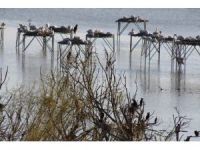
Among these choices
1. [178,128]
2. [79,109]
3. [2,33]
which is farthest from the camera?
[2,33]

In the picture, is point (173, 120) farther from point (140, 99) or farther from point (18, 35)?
point (18, 35)

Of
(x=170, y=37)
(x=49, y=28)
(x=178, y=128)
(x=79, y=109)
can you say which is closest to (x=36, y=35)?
(x=49, y=28)

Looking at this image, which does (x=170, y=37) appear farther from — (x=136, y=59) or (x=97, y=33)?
(x=97, y=33)

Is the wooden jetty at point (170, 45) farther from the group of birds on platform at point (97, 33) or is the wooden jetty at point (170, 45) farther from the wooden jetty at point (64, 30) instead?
the wooden jetty at point (64, 30)

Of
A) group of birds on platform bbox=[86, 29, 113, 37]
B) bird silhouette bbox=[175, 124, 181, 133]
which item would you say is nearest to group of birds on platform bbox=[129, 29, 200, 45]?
group of birds on platform bbox=[86, 29, 113, 37]

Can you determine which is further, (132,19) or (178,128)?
(132,19)
